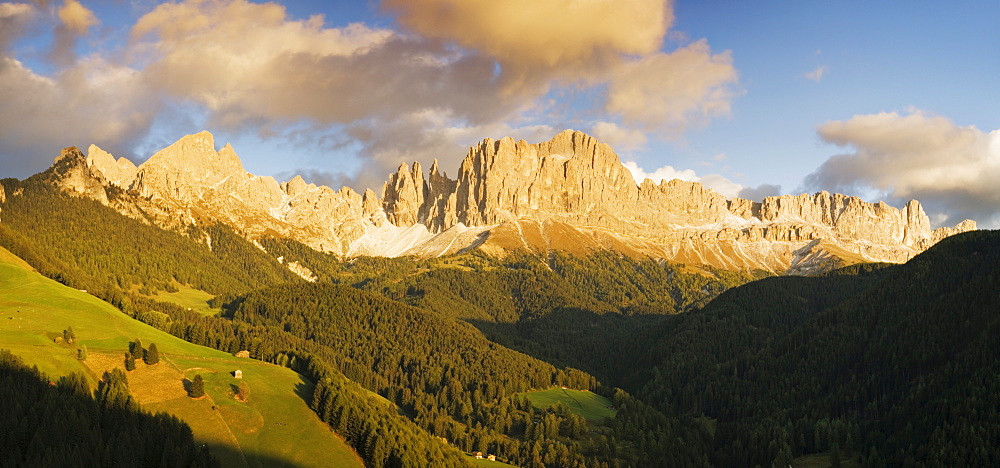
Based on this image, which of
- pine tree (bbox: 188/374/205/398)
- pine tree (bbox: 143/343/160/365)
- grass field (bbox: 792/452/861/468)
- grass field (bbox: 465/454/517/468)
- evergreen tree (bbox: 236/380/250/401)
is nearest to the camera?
pine tree (bbox: 188/374/205/398)

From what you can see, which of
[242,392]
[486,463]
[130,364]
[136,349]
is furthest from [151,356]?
[486,463]

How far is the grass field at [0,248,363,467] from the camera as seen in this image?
153 m

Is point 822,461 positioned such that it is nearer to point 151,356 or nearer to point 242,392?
point 242,392

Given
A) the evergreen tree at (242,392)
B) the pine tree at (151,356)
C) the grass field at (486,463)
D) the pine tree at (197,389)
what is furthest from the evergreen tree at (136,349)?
the grass field at (486,463)

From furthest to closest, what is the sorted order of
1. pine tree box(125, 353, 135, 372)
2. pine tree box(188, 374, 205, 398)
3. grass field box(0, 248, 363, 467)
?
pine tree box(125, 353, 135, 372)
pine tree box(188, 374, 205, 398)
grass field box(0, 248, 363, 467)

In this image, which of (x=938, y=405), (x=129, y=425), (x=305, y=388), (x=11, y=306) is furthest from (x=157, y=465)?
(x=938, y=405)

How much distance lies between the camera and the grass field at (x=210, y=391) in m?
153

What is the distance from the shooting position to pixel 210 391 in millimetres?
169875

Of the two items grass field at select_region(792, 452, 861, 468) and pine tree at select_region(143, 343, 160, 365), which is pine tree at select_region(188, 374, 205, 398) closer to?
pine tree at select_region(143, 343, 160, 365)

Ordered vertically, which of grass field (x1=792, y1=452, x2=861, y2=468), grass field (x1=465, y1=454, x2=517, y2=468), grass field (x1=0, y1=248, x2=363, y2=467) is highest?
grass field (x1=0, y1=248, x2=363, y2=467)

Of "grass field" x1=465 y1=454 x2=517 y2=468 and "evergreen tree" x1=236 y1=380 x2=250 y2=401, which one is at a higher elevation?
"evergreen tree" x1=236 y1=380 x2=250 y2=401

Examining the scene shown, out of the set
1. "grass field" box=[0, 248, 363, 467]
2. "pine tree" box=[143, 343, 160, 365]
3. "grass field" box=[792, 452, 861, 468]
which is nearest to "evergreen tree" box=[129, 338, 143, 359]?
"pine tree" box=[143, 343, 160, 365]

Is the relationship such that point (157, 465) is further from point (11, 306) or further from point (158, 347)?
point (11, 306)

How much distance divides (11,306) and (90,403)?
77.9m
